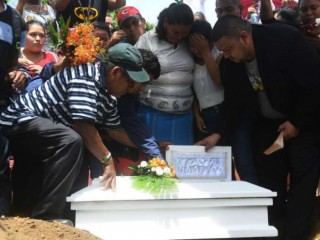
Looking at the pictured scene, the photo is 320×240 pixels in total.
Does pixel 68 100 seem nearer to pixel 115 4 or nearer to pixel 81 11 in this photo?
pixel 81 11

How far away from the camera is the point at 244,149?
3.86 m

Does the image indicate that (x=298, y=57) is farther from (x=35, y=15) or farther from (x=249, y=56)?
(x=35, y=15)

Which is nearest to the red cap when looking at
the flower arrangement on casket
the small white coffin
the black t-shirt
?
the black t-shirt

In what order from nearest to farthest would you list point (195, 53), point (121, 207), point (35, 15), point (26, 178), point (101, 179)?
point (121, 207), point (101, 179), point (26, 178), point (195, 53), point (35, 15)

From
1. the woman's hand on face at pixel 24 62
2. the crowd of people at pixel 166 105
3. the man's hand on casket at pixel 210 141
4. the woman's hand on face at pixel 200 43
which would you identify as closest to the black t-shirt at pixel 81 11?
the crowd of people at pixel 166 105

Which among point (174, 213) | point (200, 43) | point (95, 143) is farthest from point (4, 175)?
point (200, 43)

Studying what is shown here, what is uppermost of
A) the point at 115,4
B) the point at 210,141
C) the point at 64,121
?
the point at 115,4

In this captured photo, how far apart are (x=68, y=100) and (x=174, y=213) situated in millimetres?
959

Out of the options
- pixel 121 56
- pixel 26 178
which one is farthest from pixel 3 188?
pixel 121 56

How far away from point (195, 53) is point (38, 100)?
4.72 feet

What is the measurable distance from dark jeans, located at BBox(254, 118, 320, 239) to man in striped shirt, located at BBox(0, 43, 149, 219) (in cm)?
127

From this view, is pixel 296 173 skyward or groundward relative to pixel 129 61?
groundward

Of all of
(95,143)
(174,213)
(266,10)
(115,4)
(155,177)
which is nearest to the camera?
(174,213)

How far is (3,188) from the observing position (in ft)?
10.3
